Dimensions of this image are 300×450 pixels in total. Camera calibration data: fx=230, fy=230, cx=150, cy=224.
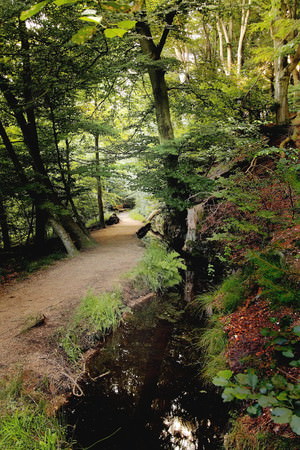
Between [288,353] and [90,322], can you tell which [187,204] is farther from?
[288,353]

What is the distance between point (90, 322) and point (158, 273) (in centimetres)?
286

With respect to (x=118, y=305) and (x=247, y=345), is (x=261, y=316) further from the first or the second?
(x=118, y=305)

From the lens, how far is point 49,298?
5.45m

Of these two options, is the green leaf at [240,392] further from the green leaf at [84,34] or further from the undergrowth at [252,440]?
the undergrowth at [252,440]

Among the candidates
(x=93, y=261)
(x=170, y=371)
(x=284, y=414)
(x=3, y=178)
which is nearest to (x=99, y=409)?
(x=170, y=371)

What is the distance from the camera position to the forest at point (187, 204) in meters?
2.13

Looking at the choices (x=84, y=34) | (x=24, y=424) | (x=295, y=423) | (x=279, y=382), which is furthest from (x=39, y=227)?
(x=295, y=423)

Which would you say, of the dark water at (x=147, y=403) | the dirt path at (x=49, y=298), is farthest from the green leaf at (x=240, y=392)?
the dirt path at (x=49, y=298)

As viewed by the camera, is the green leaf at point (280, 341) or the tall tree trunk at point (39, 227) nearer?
the green leaf at point (280, 341)

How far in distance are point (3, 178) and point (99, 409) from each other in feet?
23.2

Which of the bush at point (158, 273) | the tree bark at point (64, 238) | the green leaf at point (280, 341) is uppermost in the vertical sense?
the green leaf at point (280, 341)

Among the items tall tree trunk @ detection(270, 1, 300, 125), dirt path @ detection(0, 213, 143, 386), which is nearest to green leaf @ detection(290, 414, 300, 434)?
dirt path @ detection(0, 213, 143, 386)

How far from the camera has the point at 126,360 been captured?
4.07 m

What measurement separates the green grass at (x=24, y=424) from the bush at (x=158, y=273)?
393 centimetres
